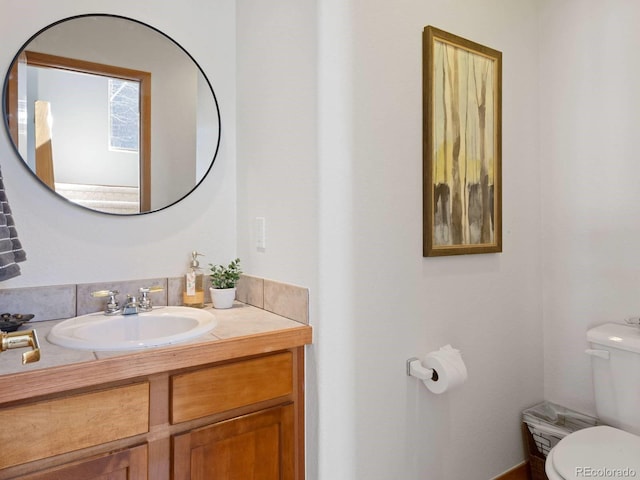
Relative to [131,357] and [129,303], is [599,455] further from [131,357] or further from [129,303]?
[129,303]

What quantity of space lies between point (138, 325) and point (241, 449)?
1.76 ft

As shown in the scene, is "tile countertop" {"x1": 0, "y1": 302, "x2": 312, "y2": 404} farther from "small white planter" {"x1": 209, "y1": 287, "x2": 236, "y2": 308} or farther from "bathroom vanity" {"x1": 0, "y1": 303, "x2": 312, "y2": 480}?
"small white planter" {"x1": 209, "y1": 287, "x2": 236, "y2": 308}

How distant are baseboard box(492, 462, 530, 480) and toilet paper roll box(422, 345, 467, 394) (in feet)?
2.30

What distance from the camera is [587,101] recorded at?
5.86 ft

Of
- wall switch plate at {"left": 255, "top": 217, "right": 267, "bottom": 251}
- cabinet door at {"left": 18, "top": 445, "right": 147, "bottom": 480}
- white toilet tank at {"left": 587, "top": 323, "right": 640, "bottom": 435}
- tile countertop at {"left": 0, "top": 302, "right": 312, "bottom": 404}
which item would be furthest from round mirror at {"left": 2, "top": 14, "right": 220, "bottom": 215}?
white toilet tank at {"left": 587, "top": 323, "right": 640, "bottom": 435}

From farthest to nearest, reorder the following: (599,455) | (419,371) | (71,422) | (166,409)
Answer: (419,371), (599,455), (166,409), (71,422)

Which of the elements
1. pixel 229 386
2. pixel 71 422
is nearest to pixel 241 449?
pixel 229 386

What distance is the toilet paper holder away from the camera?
139 cm

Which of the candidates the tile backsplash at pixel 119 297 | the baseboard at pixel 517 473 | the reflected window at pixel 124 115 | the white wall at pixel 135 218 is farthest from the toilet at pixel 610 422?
the reflected window at pixel 124 115

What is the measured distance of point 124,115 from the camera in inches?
62.0

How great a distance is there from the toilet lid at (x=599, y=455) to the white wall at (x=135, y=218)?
54.4 inches

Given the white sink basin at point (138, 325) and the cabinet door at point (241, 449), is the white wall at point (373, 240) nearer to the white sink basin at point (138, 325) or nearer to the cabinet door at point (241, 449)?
the cabinet door at point (241, 449)

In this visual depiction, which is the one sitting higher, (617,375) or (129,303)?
(129,303)

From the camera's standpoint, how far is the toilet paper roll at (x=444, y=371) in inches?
53.8
